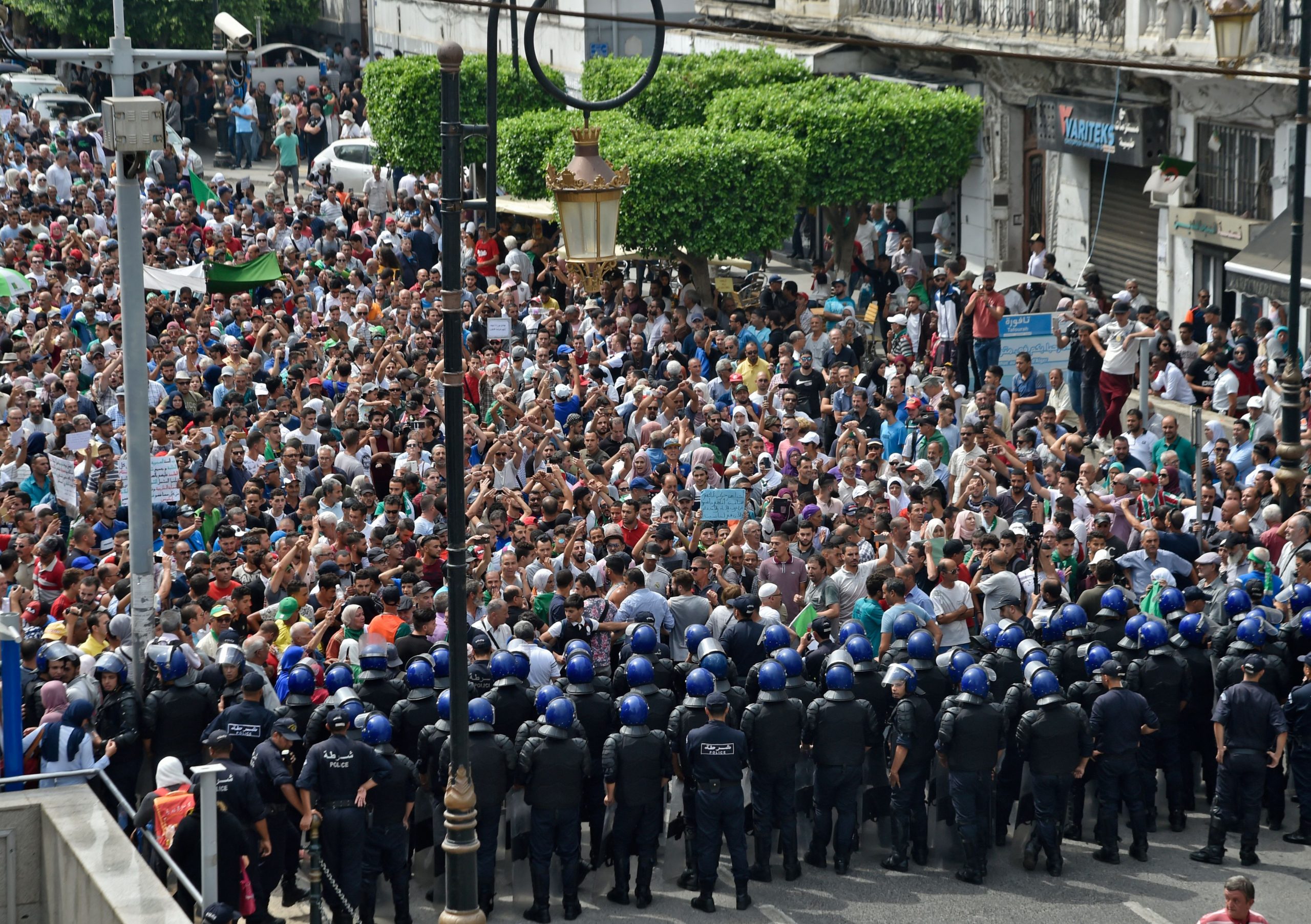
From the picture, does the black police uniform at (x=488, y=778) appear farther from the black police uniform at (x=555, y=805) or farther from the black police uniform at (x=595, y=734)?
the black police uniform at (x=595, y=734)

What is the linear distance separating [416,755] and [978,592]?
4356 millimetres

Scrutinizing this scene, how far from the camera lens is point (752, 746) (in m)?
12.2

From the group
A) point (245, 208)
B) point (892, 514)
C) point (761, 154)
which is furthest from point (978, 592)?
point (245, 208)

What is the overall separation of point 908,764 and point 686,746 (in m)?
1.47

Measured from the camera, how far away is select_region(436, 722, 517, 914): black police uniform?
11.5m

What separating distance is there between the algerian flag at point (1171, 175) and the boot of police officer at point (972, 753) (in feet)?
42.8

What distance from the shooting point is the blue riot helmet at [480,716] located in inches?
455

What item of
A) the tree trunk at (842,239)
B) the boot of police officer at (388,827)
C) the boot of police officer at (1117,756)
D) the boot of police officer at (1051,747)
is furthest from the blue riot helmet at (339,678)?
the tree trunk at (842,239)

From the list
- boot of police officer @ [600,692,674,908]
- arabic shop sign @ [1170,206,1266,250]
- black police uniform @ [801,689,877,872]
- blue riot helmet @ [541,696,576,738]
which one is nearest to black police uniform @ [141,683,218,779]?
blue riot helmet @ [541,696,576,738]

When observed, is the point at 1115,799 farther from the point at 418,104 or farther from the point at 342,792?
the point at 418,104

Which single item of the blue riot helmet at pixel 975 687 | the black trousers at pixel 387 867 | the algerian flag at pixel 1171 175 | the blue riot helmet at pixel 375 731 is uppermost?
the algerian flag at pixel 1171 175

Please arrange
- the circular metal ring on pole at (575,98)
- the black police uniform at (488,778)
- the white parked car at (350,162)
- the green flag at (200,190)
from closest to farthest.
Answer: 1. the circular metal ring on pole at (575,98)
2. the black police uniform at (488,778)
3. the green flag at (200,190)
4. the white parked car at (350,162)

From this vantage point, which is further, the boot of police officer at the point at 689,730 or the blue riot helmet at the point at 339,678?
the boot of police officer at the point at 689,730

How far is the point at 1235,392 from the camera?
18.5m
